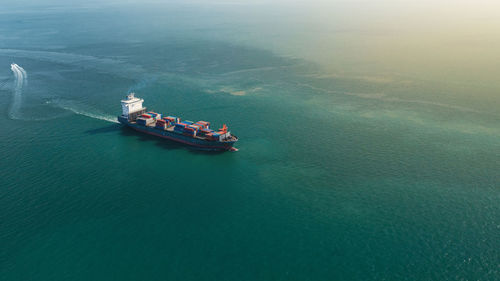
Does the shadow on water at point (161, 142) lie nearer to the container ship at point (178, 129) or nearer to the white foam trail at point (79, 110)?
the container ship at point (178, 129)

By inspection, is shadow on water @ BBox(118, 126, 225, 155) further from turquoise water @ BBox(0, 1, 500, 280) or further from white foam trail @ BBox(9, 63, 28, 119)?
white foam trail @ BBox(9, 63, 28, 119)

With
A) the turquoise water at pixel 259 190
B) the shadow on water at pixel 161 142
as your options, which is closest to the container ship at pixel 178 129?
the shadow on water at pixel 161 142

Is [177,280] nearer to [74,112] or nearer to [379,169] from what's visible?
[379,169]

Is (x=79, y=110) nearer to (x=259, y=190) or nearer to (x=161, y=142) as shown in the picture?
(x=161, y=142)

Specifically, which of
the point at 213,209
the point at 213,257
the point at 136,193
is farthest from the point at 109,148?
the point at 213,257

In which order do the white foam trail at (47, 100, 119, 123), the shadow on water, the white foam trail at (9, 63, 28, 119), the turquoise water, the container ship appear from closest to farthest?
the turquoise water → the container ship → the shadow on water → the white foam trail at (47, 100, 119, 123) → the white foam trail at (9, 63, 28, 119)

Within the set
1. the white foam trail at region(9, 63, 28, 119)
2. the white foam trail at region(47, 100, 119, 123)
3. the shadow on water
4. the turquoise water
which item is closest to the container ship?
the shadow on water

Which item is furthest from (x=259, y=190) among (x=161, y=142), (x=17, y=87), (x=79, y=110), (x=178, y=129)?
(x=17, y=87)
